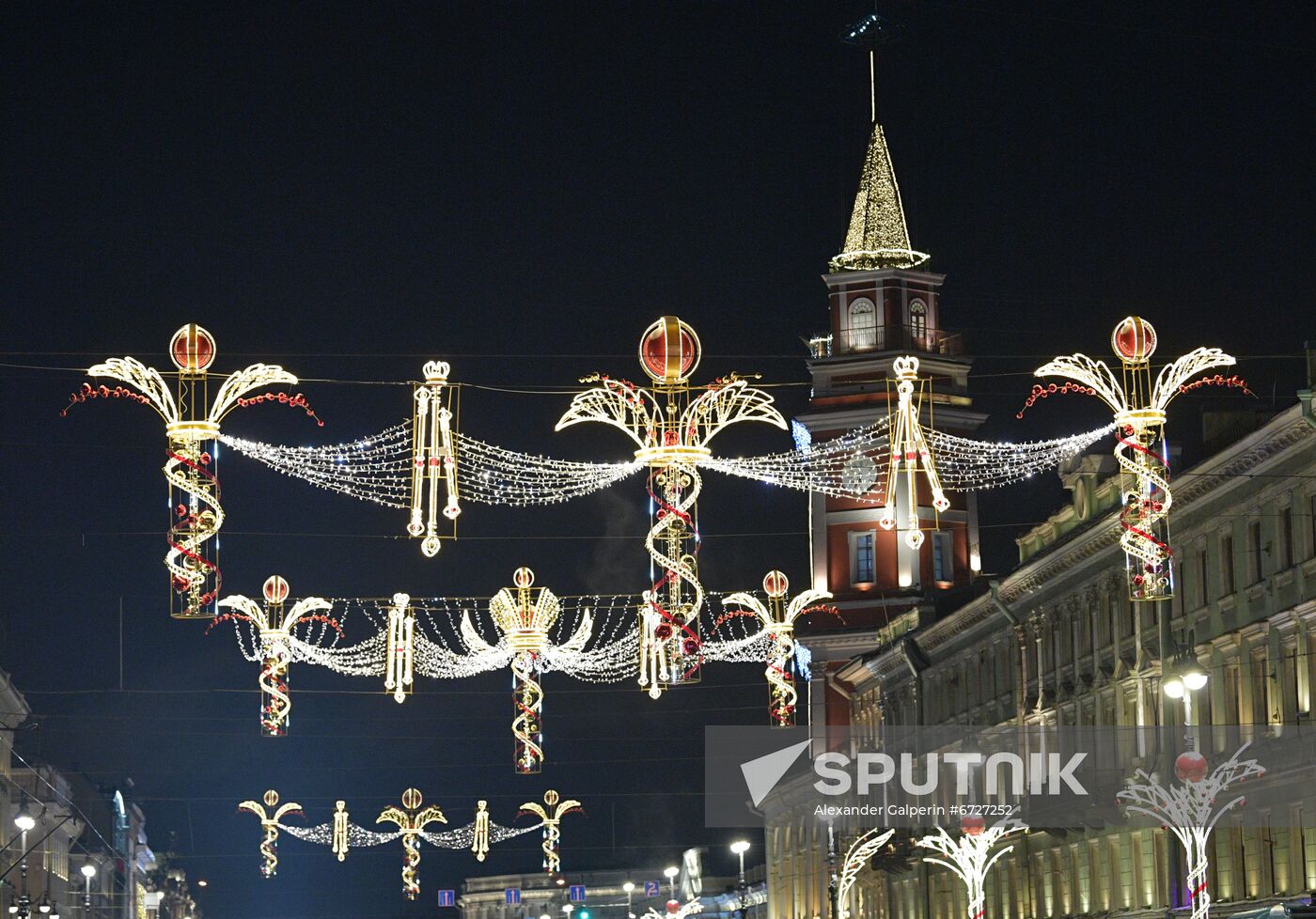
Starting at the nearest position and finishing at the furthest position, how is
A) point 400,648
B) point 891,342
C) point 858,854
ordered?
point 400,648 < point 858,854 < point 891,342

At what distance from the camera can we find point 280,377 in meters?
31.2

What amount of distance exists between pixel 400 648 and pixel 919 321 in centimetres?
4497

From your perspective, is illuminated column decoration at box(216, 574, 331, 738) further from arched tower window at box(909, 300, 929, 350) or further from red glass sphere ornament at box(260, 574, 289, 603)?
arched tower window at box(909, 300, 929, 350)

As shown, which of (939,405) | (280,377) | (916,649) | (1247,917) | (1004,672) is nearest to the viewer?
(280,377)

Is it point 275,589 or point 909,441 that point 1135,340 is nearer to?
point 909,441

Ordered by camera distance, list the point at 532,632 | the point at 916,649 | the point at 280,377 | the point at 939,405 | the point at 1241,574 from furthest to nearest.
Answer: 1. the point at 939,405
2. the point at 916,649
3. the point at 532,632
4. the point at 1241,574
5. the point at 280,377

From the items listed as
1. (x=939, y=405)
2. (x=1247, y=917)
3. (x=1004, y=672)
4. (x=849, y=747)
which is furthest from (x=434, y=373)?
(x=849, y=747)

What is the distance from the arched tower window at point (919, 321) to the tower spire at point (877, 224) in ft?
5.39

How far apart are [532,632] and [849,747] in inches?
1752

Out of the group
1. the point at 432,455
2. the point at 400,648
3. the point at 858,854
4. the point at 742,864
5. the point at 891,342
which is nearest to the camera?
the point at 432,455

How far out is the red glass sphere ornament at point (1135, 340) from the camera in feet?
106

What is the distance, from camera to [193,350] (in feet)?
104

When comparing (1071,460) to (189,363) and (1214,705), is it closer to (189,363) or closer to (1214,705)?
(1214,705)

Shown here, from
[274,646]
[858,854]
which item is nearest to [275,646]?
[274,646]
